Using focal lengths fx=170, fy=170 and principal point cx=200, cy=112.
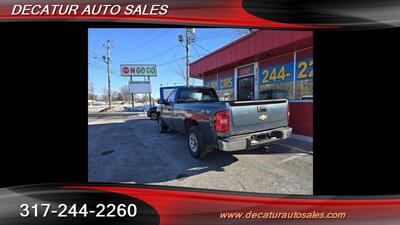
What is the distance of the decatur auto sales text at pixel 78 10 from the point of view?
194cm

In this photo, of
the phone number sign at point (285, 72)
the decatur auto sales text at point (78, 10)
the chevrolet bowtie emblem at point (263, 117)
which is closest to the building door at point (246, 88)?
the phone number sign at point (285, 72)

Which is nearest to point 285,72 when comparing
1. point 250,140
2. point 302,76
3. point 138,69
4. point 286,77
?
point 286,77

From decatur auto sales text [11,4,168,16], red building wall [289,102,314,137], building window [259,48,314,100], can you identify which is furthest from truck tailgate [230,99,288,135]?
decatur auto sales text [11,4,168,16]

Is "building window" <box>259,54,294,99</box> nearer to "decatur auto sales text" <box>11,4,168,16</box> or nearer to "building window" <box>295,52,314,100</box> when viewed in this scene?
"building window" <box>295,52,314,100</box>

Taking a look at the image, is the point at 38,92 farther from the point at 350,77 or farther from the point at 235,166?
the point at 350,77

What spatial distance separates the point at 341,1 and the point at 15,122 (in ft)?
13.9

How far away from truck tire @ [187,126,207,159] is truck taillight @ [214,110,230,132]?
69 cm

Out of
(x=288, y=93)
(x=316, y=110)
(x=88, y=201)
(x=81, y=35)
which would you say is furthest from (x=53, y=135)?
(x=288, y=93)

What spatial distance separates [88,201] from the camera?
6.75ft

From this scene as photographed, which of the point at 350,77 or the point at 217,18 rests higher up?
the point at 217,18

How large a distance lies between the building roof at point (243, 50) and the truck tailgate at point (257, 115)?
1508 mm

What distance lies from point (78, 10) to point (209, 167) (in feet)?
9.93

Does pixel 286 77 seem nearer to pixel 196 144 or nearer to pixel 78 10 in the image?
pixel 196 144

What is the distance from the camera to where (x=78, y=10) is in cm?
196
